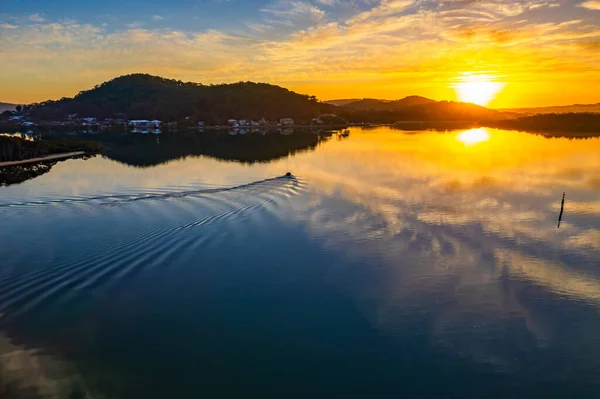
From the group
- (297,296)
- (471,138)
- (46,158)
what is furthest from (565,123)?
→ (297,296)

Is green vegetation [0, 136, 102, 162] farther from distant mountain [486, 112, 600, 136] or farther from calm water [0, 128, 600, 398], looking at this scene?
distant mountain [486, 112, 600, 136]

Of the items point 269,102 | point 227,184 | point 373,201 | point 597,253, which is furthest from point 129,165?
point 269,102

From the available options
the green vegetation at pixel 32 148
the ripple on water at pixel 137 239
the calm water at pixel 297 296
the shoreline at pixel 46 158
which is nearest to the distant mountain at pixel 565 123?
the calm water at pixel 297 296

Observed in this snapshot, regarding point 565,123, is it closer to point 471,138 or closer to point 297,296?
point 471,138

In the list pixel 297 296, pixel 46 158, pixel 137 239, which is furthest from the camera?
pixel 46 158

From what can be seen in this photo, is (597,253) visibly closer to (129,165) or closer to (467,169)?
(467,169)

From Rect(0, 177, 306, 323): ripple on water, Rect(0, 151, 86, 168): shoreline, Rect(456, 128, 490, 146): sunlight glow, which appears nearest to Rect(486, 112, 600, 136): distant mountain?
Rect(456, 128, 490, 146): sunlight glow

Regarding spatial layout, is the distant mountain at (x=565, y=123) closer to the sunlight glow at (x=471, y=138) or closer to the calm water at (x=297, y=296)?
the sunlight glow at (x=471, y=138)
